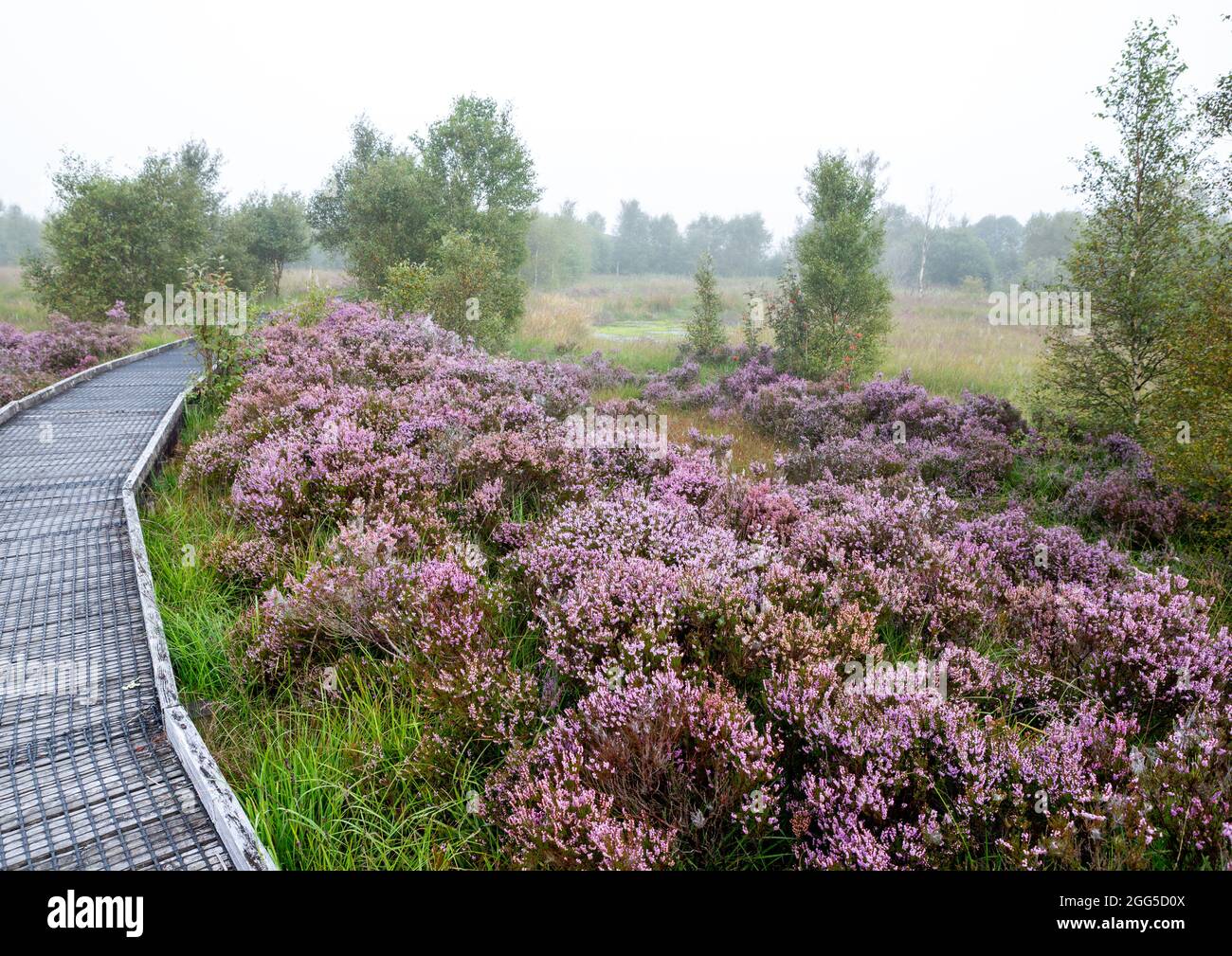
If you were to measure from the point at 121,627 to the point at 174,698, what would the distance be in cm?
100

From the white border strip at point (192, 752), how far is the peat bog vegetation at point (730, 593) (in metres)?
0.20

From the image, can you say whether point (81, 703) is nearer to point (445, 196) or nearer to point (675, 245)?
point (445, 196)

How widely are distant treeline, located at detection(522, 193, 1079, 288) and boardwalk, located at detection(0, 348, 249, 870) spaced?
Answer: 50.4 m

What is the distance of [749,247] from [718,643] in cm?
8683

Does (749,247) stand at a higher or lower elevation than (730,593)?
higher

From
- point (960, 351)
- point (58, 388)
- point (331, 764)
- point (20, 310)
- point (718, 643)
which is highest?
point (20, 310)

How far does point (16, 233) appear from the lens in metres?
82.8

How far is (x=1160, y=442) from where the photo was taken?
7.07m

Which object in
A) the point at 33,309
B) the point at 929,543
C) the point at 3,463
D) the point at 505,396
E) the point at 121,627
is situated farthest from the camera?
the point at 33,309

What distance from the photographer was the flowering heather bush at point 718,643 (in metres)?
2.28

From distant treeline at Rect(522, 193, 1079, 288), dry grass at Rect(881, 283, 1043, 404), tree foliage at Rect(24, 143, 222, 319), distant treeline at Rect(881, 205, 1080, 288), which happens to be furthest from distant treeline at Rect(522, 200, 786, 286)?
tree foliage at Rect(24, 143, 222, 319)

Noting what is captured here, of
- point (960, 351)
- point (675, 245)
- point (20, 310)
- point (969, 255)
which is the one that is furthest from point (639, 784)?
point (675, 245)

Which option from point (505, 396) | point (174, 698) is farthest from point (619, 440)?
point (174, 698)
